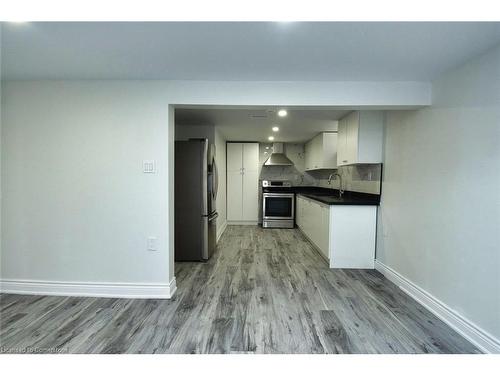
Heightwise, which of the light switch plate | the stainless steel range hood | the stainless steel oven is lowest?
the stainless steel oven

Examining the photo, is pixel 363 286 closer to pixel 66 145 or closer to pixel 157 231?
pixel 157 231

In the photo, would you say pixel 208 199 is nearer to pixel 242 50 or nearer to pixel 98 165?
pixel 98 165

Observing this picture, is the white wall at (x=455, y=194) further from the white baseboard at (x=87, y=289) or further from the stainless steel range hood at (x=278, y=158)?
the stainless steel range hood at (x=278, y=158)

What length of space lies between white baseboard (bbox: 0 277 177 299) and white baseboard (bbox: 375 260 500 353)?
247 centimetres

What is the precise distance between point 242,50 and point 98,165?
177 centimetres

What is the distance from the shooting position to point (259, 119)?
12.0 feet

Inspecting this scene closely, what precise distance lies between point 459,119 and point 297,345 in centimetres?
216

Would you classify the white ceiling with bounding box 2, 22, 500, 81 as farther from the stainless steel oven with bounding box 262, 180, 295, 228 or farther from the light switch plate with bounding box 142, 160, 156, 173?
the stainless steel oven with bounding box 262, 180, 295, 228

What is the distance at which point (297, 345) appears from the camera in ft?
5.29

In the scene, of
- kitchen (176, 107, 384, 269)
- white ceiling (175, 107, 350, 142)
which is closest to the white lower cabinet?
kitchen (176, 107, 384, 269)

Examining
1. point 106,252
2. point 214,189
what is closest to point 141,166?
point 106,252

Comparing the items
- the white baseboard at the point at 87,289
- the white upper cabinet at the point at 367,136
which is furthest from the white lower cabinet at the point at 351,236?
the white baseboard at the point at 87,289

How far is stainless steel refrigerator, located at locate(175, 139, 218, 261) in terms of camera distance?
131 inches

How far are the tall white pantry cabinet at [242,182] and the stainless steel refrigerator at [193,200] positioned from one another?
2.41 m
